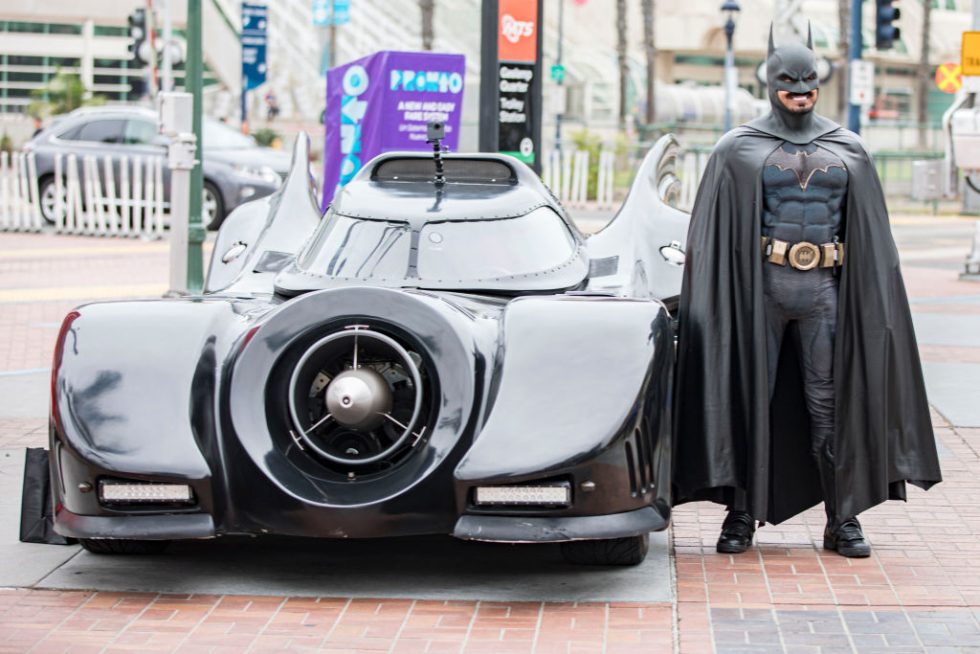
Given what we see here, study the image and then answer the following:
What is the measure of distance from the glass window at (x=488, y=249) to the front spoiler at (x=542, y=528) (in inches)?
60.1

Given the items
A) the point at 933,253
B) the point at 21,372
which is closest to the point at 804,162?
the point at 21,372

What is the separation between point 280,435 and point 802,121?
7.72 feet

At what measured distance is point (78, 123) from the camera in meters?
22.3

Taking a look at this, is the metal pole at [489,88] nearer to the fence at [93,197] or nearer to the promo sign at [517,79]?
the promo sign at [517,79]

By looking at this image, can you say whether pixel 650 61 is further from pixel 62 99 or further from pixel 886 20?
pixel 886 20

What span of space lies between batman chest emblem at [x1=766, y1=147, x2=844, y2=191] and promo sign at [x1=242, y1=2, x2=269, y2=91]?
95.5ft

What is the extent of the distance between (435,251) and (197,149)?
8.85 meters

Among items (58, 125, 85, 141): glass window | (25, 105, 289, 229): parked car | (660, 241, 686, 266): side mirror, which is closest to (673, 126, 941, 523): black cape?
(660, 241, 686, 266): side mirror

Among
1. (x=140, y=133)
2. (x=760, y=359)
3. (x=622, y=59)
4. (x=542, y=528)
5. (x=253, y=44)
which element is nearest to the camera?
(x=542, y=528)

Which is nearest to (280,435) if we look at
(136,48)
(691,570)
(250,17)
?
(691,570)

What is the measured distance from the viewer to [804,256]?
6188 mm

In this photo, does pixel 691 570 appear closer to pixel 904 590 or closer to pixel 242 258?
pixel 904 590

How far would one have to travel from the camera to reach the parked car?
2111 cm

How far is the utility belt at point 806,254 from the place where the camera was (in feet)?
20.2
